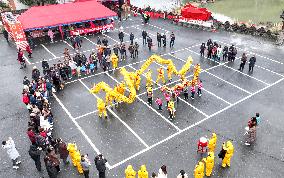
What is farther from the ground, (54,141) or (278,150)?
(54,141)

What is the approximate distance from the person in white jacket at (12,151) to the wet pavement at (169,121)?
34 cm

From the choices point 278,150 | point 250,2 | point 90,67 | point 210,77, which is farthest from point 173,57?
point 250,2

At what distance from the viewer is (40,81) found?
19.5 m

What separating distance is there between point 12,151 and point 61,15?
19048mm

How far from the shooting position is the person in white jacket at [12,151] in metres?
14.1

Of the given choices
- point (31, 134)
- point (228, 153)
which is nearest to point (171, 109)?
point (228, 153)

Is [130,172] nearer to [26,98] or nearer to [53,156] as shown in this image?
[53,156]

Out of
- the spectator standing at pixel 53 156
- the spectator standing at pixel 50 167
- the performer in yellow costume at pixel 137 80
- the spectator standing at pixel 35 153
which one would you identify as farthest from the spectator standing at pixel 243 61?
the spectator standing at pixel 35 153

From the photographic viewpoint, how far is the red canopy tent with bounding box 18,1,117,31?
1134 inches

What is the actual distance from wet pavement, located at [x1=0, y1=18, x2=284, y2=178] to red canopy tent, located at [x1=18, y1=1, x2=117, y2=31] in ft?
13.6

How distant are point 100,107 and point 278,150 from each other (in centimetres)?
986

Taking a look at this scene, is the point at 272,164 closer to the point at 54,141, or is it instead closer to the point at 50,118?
the point at 54,141

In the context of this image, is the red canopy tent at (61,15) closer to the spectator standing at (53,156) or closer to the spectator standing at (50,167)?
the spectator standing at (53,156)

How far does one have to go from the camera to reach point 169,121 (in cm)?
1802
